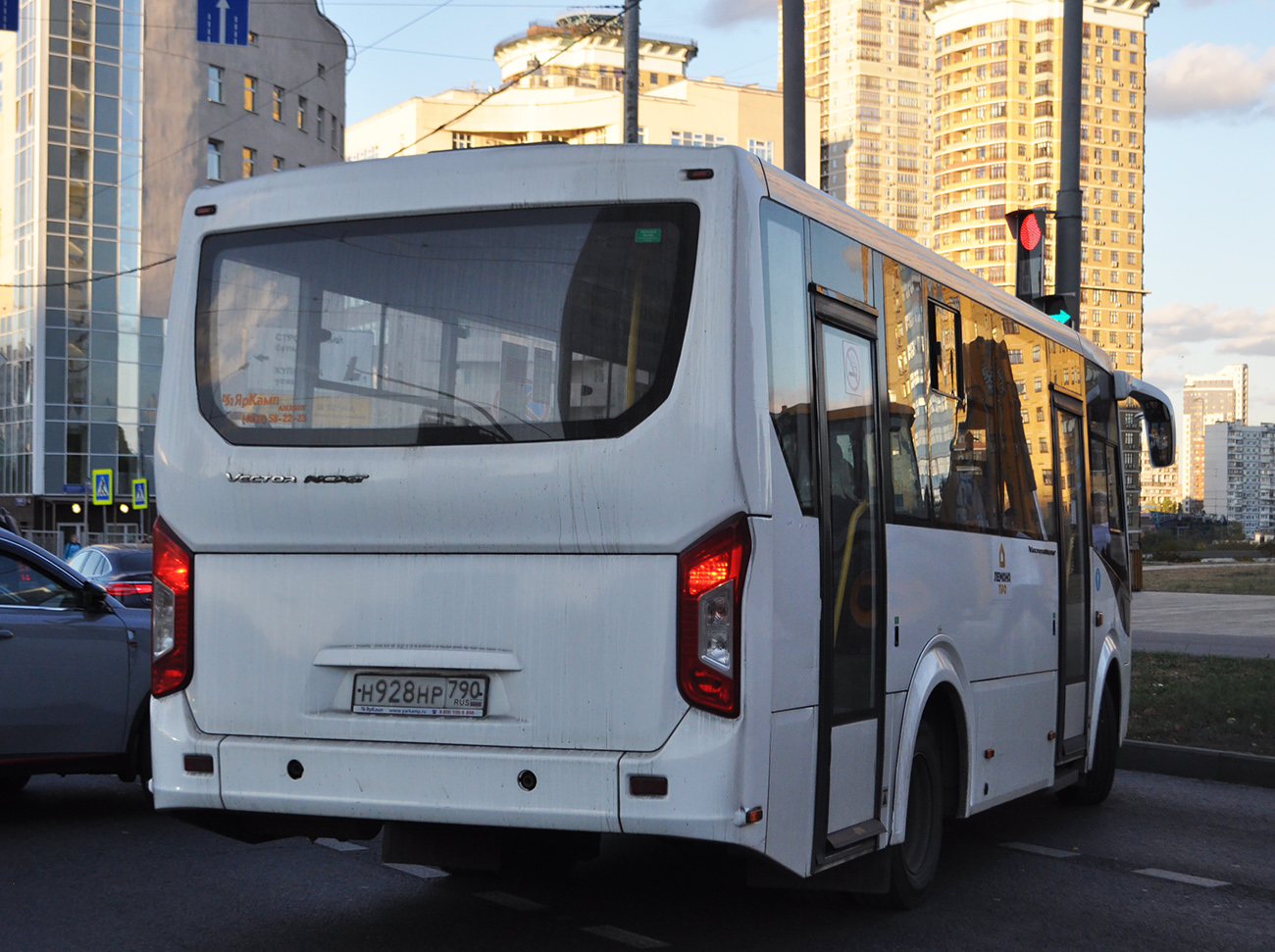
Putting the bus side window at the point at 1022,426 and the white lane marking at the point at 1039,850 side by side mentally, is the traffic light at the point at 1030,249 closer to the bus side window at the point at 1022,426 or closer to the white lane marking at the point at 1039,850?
the bus side window at the point at 1022,426

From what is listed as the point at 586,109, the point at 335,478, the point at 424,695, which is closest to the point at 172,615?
the point at 335,478

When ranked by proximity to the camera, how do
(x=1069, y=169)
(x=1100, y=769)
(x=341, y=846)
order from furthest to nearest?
(x=1069, y=169) → (x=1100, y=769) → (x=341, y=846)

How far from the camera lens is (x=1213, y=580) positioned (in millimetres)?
39938

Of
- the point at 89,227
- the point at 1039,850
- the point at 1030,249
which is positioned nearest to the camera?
the point at 1039,850

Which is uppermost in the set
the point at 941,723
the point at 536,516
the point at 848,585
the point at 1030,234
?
the point at 1030,234

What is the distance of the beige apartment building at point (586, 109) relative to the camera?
126812 mm

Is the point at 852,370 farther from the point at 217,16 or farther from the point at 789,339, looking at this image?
the point at 217,16

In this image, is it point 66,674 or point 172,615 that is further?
point 66,674

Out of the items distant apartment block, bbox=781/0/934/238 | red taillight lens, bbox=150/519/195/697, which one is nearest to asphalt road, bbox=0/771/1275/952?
red taillight lens, bbox=150/519/195/697

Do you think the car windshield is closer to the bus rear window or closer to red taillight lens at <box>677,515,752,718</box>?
the bus rear window

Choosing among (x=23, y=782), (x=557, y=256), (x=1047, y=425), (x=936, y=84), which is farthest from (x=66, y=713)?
(x=936, y=84)

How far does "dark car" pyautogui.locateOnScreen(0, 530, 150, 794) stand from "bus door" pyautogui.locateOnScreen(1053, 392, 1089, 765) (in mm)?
4878

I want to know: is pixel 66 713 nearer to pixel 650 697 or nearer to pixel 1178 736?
pixel 650 697

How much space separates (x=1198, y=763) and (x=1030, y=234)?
15.9 ft
